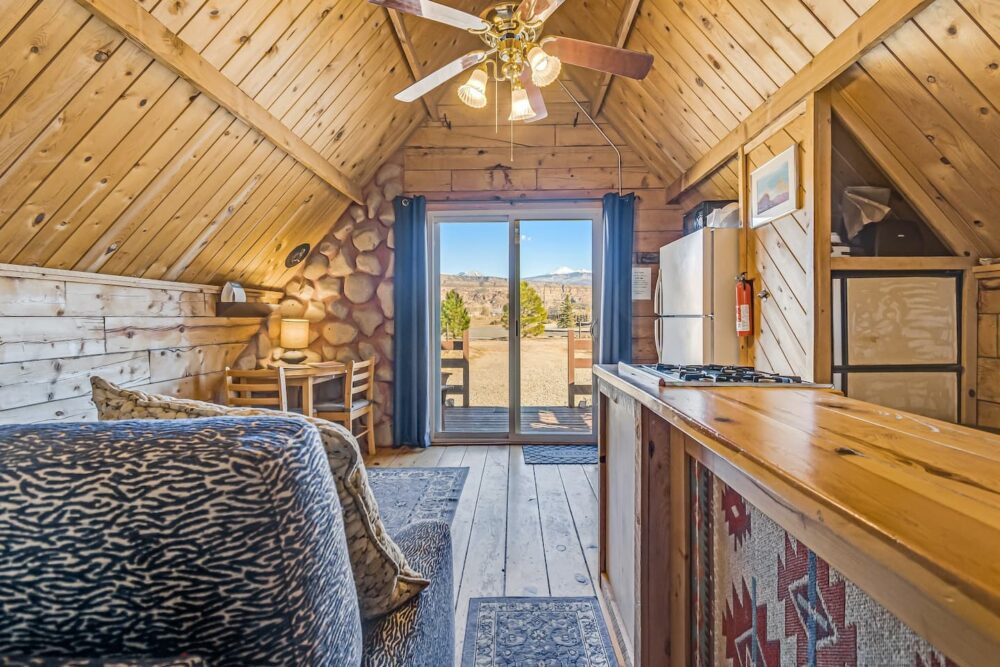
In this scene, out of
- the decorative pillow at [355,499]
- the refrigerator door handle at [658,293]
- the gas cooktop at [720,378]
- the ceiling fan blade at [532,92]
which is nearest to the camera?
the decorative pillow at [355,499]

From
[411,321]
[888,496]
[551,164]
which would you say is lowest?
[888,496]

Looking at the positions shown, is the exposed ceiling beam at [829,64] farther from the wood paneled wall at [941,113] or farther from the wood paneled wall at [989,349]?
the wood paneled wall at [989,349]

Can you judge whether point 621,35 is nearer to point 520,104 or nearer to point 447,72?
point 520,104

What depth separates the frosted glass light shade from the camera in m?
2.29

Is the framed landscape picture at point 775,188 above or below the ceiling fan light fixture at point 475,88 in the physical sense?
below

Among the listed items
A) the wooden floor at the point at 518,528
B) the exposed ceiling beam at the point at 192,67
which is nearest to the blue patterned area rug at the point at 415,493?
the wooden floor at the point at 518,528

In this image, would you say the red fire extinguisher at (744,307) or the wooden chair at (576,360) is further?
the wooden chair at (576,360)

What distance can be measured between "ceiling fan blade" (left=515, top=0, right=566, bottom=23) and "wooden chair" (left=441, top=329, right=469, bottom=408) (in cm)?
278

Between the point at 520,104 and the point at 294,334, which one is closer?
the point at 520,104

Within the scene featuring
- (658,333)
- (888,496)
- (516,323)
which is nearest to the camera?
(888,496)

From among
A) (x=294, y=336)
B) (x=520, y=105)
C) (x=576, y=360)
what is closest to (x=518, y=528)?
(x=576, y=360)

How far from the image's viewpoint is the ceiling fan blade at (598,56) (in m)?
2.02

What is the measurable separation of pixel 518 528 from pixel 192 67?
2.65 meters

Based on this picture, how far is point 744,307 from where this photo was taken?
2.76 m
